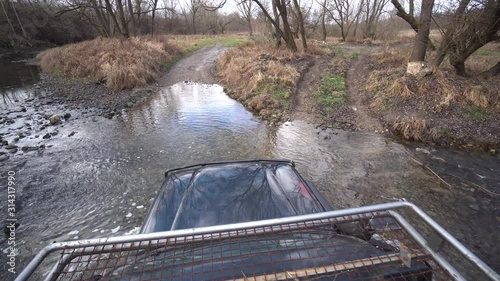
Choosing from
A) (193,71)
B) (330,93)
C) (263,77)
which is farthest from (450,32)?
(193,71)

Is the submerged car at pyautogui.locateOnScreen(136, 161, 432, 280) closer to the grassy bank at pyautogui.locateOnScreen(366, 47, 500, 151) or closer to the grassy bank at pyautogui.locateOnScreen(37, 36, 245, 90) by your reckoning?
the grassy bank at pyautogui.locateOnScreen(366, 47, 500, 151)

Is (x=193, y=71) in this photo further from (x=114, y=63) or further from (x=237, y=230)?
(x=237, y=230)

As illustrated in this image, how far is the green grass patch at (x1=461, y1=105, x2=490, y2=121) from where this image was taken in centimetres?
776

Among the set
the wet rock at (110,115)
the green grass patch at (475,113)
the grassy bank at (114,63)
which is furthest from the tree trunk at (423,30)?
the grassy bank at (114,63)

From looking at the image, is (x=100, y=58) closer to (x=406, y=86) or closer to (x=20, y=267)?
(x=20, y=267)

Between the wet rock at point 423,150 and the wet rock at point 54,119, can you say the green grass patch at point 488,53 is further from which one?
the wet rock at point 54,119

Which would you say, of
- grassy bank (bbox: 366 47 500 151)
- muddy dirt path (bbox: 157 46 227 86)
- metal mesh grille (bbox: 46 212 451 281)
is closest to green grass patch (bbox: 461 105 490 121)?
grassy bank (bbox: 366 47 500 151)

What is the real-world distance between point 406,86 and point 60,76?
62.3 feet

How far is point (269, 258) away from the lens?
1770mm

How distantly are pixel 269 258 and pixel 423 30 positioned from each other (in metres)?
11.9

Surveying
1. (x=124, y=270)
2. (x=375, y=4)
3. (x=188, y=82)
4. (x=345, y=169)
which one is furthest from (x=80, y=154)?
(x=375, y=4)

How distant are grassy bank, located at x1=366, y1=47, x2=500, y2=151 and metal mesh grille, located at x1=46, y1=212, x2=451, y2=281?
7.00 m

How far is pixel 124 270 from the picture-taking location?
1.75 m

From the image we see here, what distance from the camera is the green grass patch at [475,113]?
7.76 metres
